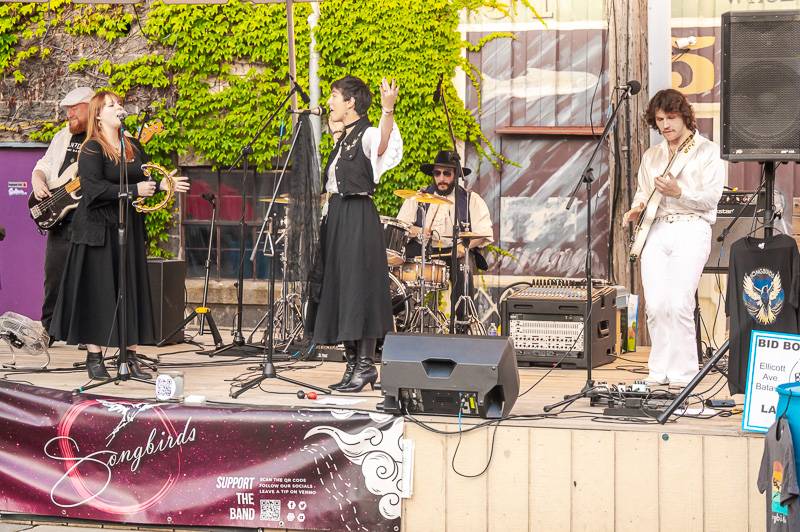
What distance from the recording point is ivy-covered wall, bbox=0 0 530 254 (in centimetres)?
990

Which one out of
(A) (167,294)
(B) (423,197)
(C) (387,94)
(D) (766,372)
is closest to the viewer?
(D) (766,372)

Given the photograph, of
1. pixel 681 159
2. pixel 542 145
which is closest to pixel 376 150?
pixel 681 159

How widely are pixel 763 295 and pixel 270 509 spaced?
8.30ft

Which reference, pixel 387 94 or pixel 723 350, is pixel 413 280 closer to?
pixel 387 94

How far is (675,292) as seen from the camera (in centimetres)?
600

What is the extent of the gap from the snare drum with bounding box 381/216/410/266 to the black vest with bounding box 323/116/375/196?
2200 millimetres

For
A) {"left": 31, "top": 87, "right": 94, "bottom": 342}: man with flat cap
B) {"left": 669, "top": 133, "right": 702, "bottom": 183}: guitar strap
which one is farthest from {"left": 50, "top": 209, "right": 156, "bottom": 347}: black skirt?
{"left": 669, "top": 133, "right": 702, "bottom": 183}: guitar strap

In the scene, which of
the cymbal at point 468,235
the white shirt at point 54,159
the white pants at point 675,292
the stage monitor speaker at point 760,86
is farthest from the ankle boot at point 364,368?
the white shirt at point 54,159

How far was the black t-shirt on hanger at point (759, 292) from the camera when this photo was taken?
4809 millimetres

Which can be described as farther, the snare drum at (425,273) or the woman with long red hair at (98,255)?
the snare drum at (425,273)

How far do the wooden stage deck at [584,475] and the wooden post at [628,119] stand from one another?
11.3 ft

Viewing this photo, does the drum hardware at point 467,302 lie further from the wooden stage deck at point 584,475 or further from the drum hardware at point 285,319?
the wooden stage deck at point 584,475

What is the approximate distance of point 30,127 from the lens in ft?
35.3

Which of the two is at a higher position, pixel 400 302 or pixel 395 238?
pixel 395 238
